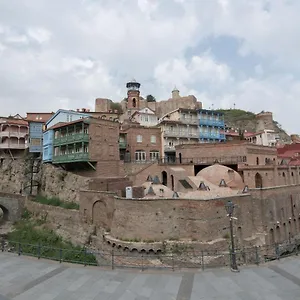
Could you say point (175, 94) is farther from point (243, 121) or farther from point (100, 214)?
point (100, 214)

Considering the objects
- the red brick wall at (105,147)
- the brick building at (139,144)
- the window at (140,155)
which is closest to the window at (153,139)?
the brick building at (139,144)

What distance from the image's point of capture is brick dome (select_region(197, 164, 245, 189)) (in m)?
31.2

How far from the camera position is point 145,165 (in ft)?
120

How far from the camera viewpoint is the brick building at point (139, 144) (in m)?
38.8

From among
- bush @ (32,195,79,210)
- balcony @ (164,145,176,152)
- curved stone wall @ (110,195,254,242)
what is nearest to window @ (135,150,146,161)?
balcony @ (164,145,176,152)

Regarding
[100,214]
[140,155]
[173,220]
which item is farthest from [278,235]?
[140,155]

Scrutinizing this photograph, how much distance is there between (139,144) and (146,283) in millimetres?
30337

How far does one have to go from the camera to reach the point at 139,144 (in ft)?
130

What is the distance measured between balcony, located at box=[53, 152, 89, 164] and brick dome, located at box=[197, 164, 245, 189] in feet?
47.7

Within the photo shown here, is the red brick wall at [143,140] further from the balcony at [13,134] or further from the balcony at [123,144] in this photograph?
the balcony at [13,134]

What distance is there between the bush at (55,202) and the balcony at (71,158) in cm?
485

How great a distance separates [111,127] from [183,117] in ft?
55.2

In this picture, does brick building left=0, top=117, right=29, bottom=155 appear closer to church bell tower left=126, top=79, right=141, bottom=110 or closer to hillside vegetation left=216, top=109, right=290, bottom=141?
church bell tower left=126, top=79, right=141, bottom=110

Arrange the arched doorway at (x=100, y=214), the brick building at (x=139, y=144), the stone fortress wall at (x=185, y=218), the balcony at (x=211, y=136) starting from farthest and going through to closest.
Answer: the balcony at (x=211, y=136) < the brick building at (x=139, y=144) < the arched doorway at (x=100, y=214) < the stone fortress wall at (x=185, y=218)
